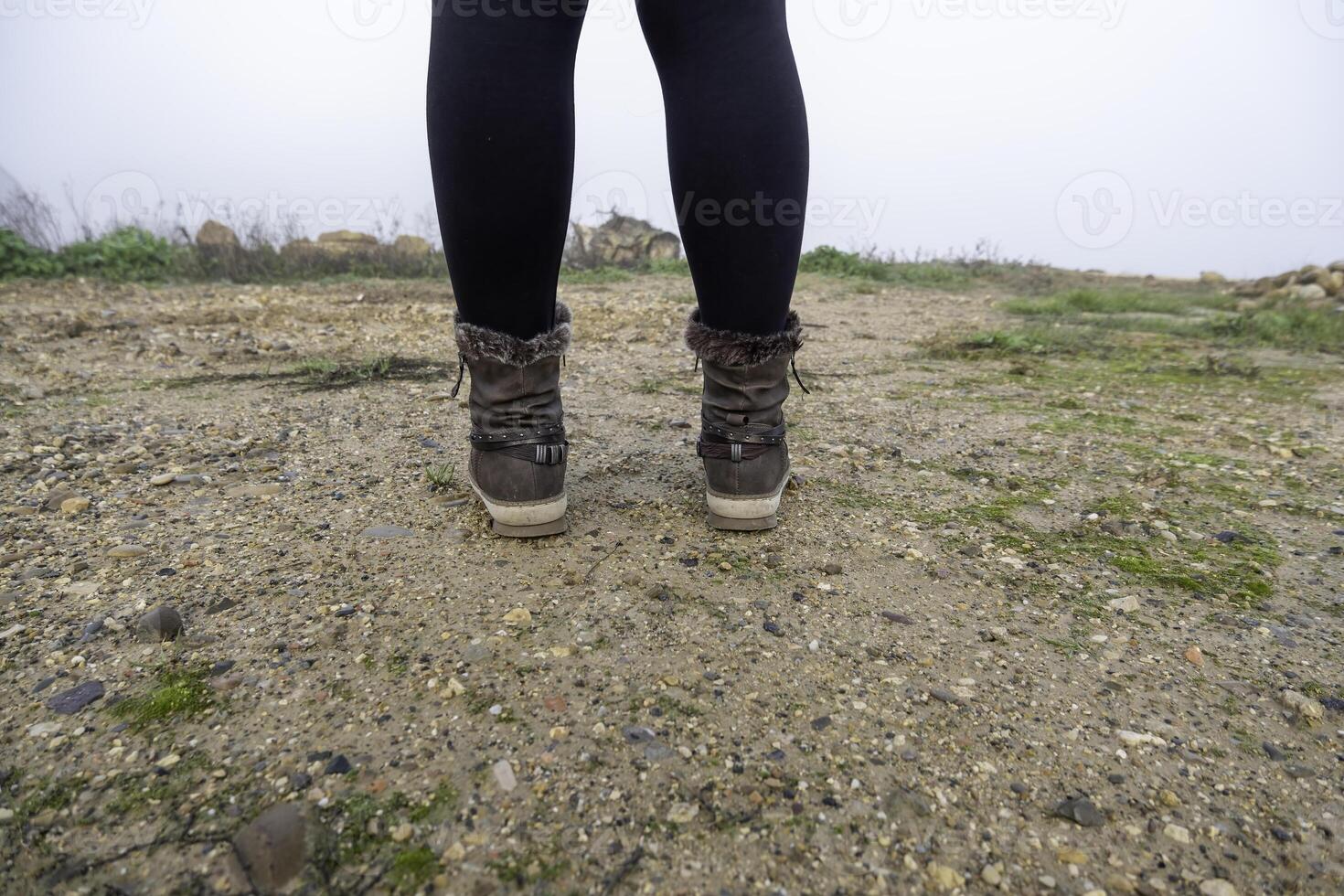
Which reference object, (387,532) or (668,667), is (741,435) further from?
(387,532)

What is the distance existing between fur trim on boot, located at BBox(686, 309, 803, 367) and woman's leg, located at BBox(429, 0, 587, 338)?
0.30m

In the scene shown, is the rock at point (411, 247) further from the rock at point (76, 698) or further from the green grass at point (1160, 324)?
the rock at point (76, 698)

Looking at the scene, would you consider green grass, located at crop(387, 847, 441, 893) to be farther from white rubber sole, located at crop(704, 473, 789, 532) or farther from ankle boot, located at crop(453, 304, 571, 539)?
white rubber sole, located at crop(704, 473, 789, 532)

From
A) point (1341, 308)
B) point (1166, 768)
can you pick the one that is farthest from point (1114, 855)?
point (1341, 308)

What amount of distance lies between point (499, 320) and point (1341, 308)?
19.3 feet

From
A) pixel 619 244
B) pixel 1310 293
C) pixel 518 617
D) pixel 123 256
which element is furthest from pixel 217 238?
pixel 1310 293

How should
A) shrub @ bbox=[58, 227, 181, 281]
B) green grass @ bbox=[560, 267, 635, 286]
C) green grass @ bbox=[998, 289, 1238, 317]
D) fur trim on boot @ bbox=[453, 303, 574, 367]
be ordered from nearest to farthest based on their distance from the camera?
1. fur trim on boot @ bbox=[453, 303, 574, 367]
2. green grass @ bbox=[998, 289, 1238, 317]
3. shrub @ bbox=[58, 227, 181, 281]
4. green grass @ bbox=[560, 267, 635, 286]

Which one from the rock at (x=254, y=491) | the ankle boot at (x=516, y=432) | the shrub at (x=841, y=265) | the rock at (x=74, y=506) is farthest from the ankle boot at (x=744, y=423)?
the shrub at (x=841, y=265)

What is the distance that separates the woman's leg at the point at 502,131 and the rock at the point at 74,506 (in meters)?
0.89

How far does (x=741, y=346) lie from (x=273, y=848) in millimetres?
933

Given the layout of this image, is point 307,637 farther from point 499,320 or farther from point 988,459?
point 988,459

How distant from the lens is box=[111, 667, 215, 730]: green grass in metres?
0.87

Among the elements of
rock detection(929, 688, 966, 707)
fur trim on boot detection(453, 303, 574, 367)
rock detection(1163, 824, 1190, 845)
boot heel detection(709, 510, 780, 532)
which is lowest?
rock detection(1163, 824, 1190, 845)

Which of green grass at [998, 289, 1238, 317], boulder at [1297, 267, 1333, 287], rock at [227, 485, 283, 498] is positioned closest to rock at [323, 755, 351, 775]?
rock at [227, 485, 283, 498]
